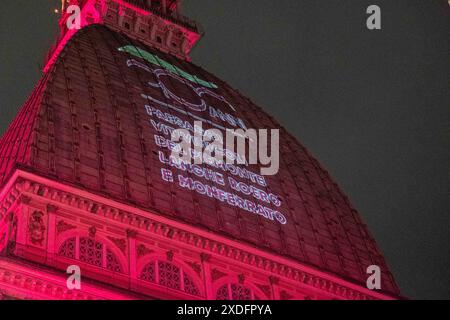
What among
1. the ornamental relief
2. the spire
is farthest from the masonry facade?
the spire

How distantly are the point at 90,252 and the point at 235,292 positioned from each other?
7160 mm

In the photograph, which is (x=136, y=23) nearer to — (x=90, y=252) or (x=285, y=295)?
(x=285, y=295)

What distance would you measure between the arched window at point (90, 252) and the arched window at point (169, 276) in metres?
1.34

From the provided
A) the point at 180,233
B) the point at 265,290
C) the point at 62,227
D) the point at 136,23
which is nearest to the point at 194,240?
the point at 180,233

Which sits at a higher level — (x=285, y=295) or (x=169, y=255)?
(x=169, y=255)

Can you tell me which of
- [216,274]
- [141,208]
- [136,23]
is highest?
[136,23]

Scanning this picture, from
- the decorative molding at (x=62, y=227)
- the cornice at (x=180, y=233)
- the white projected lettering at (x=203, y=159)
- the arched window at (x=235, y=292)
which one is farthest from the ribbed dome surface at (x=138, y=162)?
the arched window at (x=235, y=292)

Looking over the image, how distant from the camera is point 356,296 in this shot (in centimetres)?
4744

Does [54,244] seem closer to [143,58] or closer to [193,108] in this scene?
[193,108]

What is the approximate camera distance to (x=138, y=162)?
148 ft
